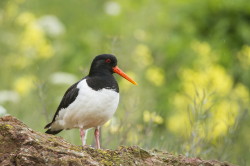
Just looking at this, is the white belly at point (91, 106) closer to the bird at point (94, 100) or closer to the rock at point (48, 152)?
the bird at point (94, 100)

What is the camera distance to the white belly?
4.31 m

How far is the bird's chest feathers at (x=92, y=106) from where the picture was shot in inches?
170

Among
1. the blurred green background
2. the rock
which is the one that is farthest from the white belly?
the rock

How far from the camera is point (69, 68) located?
34.7ft

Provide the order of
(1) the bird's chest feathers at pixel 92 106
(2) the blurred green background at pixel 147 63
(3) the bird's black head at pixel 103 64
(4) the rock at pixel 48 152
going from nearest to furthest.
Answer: (4) the rock at pixel 48 152 < (1) the bird's chest feathers at pixel 92 106 < (3) the bird's black head at pixel 103 64 < (2) the blurred green background at pixel 147 63

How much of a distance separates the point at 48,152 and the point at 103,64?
181 cm

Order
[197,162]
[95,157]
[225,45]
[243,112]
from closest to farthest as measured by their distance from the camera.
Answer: [95,157] → [197,162] → [243,112] → [225,45]

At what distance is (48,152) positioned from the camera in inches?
114

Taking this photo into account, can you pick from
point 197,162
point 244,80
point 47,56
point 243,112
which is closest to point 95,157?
point 197,162

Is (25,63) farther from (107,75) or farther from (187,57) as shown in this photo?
(107,75)

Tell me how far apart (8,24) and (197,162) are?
5.94m

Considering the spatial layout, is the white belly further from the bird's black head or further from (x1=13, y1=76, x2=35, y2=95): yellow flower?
(x1=13, y1=76, x2=35, y2=95): yellow flower

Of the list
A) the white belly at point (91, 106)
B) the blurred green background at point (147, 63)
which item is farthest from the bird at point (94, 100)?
the blurred green background at point (147, 63)

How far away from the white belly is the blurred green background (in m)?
0.47
